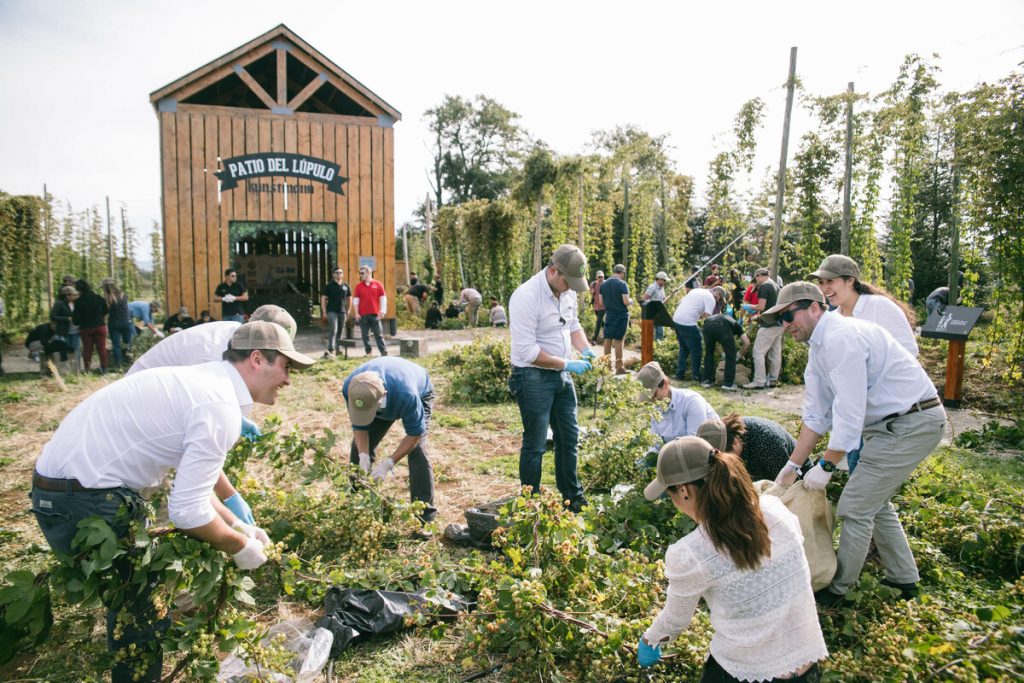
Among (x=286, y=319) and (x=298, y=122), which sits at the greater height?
(x=298, y=122)

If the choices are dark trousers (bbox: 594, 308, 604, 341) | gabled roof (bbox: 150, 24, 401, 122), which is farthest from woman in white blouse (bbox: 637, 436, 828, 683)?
gabled roof (bbox: 150, 24, 401, 122)

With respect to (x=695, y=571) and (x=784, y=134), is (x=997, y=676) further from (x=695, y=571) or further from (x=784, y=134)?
(x=784, y=134)

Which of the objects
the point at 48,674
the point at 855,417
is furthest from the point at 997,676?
the point at 48,674

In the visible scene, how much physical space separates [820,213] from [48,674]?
1146cm

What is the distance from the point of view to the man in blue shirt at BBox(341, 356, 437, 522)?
13.6ft

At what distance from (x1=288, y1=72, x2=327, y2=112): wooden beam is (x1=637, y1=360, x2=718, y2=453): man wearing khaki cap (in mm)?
12319

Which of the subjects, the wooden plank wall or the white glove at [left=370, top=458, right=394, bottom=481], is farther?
the wooden plank wall

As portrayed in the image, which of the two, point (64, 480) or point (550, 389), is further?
point (550, 389)

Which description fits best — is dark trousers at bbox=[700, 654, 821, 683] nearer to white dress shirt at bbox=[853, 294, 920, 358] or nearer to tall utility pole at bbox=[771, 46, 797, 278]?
white dress shirt at bbox=[853, 294, 920, 358]

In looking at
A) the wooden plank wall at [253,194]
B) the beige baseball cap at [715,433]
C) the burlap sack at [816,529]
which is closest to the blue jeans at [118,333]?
the wooden plank wall at [253,194]

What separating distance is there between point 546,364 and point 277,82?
13108 mm

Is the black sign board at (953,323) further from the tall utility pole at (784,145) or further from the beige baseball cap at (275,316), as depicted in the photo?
the beige baseball cap at (275,316)

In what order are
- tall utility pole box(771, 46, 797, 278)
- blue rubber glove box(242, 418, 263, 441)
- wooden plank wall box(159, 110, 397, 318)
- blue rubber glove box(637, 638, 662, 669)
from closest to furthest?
blue rubber glove box(637, 638, 662, 669) → blue rubber glove box(242, 418, 263, 441) → tall utility pole box(771, 46, 797, 278) → wooden plank wall box(159, 110, 397, 318)

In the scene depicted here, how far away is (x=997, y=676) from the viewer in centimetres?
236
